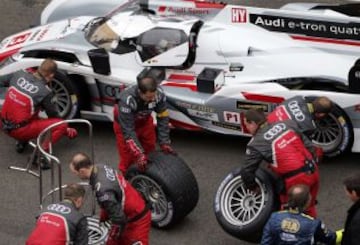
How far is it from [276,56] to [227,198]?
7.44ft

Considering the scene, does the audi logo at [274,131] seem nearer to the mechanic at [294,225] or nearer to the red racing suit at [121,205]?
the mechanic at [294,225]

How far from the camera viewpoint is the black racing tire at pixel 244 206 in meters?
7.81

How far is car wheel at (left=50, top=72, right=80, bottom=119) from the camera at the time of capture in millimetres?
10180

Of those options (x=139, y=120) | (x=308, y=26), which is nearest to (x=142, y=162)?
(x=139, y=120)

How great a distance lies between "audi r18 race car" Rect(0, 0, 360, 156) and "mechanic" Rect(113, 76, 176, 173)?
1066 millimetres

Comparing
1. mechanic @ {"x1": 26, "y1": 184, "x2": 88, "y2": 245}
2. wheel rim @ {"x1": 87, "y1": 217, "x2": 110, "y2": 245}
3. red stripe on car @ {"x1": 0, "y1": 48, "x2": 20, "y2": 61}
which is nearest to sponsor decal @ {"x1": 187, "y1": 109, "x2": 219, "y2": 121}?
wheel rim @ {"x1": 87, "y1": 217, "x2": 110, "y2": 245}

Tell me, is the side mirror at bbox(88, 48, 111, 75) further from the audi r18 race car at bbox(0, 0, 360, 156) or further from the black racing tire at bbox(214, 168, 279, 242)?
the black racing tire at bbox(214, 168, 279, 242)

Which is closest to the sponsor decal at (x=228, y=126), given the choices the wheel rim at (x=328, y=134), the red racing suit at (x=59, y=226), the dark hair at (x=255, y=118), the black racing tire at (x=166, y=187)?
the wheel rim at (x=328, y=134)

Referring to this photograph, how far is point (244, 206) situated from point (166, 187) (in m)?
0.79

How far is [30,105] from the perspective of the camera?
9594mm

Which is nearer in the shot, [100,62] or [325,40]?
[325,40]

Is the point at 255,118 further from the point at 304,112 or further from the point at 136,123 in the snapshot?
the point at 136,123

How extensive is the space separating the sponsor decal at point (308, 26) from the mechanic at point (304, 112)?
1290 mm

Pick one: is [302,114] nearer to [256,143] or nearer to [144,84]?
[256,143]
